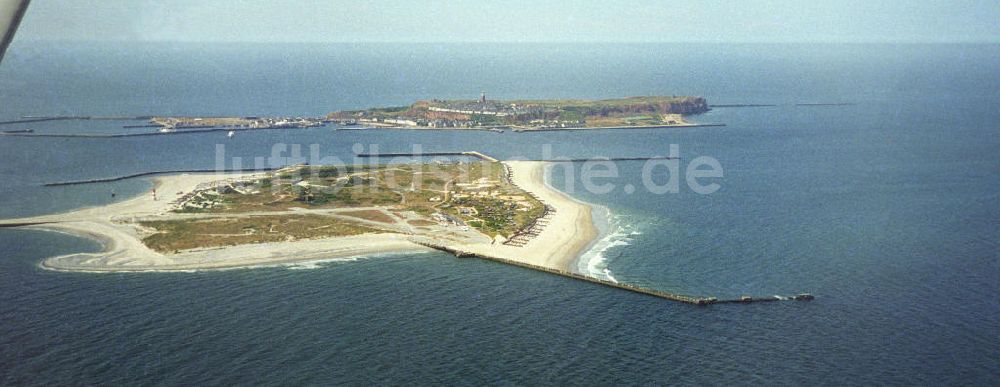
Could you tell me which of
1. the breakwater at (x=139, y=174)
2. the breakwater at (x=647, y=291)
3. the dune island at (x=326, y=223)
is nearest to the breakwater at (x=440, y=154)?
the breakwater at (x=139, y=174)

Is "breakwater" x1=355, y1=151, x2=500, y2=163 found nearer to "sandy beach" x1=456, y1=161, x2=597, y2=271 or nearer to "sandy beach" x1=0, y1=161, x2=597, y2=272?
"sandy beach" x1=456, y1=161, x2=597, y2=271

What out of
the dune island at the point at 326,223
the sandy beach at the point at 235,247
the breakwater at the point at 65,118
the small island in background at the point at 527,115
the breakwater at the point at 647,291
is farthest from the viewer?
the small island in background at the point at 527,115

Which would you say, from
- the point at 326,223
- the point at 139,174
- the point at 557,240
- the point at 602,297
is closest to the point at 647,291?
the point at 602,297

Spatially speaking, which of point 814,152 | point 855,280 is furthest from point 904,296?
point 814,152

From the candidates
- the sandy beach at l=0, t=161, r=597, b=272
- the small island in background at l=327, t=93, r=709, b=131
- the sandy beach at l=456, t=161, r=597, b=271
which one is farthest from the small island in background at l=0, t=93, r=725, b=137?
the sandy beach at l=456, t=161, r=597, b=271

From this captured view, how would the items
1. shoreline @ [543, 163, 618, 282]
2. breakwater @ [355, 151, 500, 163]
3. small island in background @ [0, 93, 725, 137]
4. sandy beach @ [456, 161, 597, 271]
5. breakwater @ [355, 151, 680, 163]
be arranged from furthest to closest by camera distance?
small island in background @ [0, 93, 725, 137]
breakwater @ [355, 151, 500, 163]
breakwater @ [355, 151, 680, 163]
sandy beach @ [456, 161, 597, 271]
shoreline @ [543, 163, 618, 282]

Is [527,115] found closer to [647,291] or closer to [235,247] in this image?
[235,247]

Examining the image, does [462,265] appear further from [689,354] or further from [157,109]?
[157,109]

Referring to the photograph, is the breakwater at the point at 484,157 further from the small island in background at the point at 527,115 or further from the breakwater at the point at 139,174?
the small island in background at the point at 527,115

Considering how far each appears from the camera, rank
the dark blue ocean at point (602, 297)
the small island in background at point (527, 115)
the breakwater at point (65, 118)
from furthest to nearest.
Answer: the small island in background at point (527, 115) < the breakwater at point (65, 118) < the dark blue ocean at point (602, 297)
